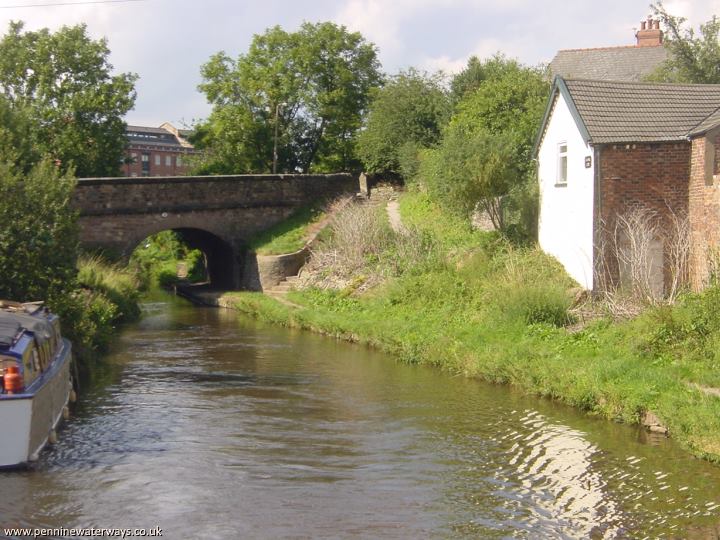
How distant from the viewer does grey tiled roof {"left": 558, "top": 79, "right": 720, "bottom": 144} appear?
708 inches

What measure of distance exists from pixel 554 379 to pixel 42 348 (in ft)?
26.2

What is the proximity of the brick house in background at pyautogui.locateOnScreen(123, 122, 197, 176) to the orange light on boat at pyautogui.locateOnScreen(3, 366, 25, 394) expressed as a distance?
3000 inches

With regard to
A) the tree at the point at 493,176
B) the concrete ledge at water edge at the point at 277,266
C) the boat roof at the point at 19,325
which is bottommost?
the boat roof at the point at 19,325

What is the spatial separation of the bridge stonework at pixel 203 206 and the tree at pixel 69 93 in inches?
284

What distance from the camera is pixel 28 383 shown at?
10.4m

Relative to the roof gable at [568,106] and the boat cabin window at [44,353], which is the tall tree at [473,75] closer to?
the roof gable at [568,106]

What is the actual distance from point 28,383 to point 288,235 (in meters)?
20.9

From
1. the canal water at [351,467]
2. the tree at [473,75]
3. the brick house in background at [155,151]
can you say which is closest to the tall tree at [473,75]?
the tree at [473,75]

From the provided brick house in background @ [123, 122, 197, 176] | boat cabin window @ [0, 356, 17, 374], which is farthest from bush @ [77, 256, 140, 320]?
brick house in background @ [123, 122, 197, 176]

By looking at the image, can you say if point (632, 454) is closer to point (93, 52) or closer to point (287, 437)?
point (287, 437)

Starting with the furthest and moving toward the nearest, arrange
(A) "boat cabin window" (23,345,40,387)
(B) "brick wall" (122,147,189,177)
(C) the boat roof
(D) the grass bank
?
(B) "brick wall" (122,147,189,177)
(D) the grass bank
(C) the boat roof
(A) "boat cabin window" (23,345,40,387)

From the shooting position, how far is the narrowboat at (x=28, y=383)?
973 centimetres

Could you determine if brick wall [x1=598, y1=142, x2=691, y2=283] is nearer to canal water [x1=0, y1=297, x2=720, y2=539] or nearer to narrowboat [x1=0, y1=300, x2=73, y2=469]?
canal water [x1=0, y1=297, x2=720, y2=539]

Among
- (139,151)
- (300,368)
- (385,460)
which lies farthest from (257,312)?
(139,151)
